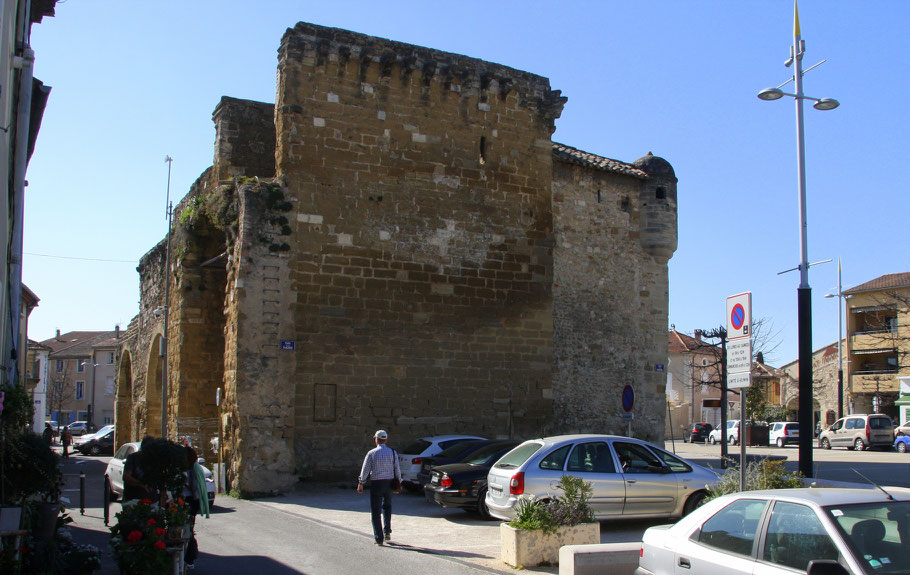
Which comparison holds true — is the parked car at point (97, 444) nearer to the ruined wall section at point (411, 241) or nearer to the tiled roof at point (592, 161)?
the ruined wall section at point (411, 241)

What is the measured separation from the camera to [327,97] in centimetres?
1783

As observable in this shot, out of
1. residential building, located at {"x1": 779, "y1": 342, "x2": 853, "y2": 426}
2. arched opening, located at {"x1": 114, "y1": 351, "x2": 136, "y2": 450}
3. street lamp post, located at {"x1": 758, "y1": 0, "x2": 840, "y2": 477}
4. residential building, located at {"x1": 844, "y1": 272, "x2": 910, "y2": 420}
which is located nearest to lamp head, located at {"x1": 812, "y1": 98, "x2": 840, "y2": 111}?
street lamp post, located at {"x1": 758, "y1": 0, "x2": 840, "y2": 477}

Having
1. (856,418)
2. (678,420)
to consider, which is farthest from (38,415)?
(856,418)

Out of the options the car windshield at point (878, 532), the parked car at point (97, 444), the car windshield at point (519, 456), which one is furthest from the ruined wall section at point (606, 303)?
the parked car at point (97, 444)

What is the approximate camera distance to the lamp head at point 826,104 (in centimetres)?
1460

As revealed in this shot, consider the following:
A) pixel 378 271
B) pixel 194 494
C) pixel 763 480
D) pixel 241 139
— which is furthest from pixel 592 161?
pixel 194 494

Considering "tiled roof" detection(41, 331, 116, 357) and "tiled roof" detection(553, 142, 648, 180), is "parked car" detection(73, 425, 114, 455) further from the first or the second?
"tiled roof" detection(41, 331, 116, 357)

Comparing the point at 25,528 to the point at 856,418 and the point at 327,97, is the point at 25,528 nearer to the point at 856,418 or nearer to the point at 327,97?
the point at 327,97

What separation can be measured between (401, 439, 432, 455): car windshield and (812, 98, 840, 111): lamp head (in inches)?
387

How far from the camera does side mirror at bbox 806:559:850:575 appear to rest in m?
4.31

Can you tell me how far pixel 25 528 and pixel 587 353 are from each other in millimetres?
17050

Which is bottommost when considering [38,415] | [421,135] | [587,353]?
[38,415]

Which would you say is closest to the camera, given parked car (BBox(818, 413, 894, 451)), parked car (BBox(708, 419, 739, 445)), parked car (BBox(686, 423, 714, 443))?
parked car (BBox(818, 413, 894, 451))

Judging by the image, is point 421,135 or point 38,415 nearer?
point 421,135
